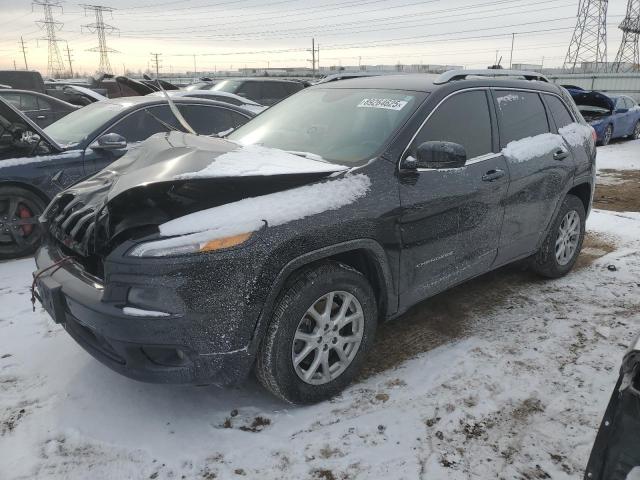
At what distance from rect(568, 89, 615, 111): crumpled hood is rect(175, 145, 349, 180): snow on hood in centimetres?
1186

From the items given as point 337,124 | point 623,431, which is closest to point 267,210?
point 337,124

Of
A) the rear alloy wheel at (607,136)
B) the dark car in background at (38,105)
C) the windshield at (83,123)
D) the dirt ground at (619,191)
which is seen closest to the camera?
the windshield at (83,123)

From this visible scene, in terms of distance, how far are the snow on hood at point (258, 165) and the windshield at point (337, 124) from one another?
18 centimetres

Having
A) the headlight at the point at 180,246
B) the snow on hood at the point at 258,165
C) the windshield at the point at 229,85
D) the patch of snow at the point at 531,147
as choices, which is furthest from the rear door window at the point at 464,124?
the windshield at the point at 229,85

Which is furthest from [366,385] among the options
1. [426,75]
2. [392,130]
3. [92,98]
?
[92,98]

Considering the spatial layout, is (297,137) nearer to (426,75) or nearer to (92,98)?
(426,75)

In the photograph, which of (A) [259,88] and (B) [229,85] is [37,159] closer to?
(B) [229,85]

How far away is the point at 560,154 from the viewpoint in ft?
13.6

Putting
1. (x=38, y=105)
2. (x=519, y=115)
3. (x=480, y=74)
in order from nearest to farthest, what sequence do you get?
(x=480, y=74)
(x=519, y=115)
(x=38, y=105)

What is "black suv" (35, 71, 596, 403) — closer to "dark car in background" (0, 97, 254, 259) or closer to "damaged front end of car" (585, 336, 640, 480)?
"damaged front end of car" (585, 336, 640, 480)

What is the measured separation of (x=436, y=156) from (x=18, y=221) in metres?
4.28

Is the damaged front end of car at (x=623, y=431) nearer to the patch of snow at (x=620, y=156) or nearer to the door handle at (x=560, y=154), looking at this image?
the door handle at (x=560, y=154)

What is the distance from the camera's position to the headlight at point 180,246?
7.36ft

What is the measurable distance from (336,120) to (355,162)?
0.60 m
